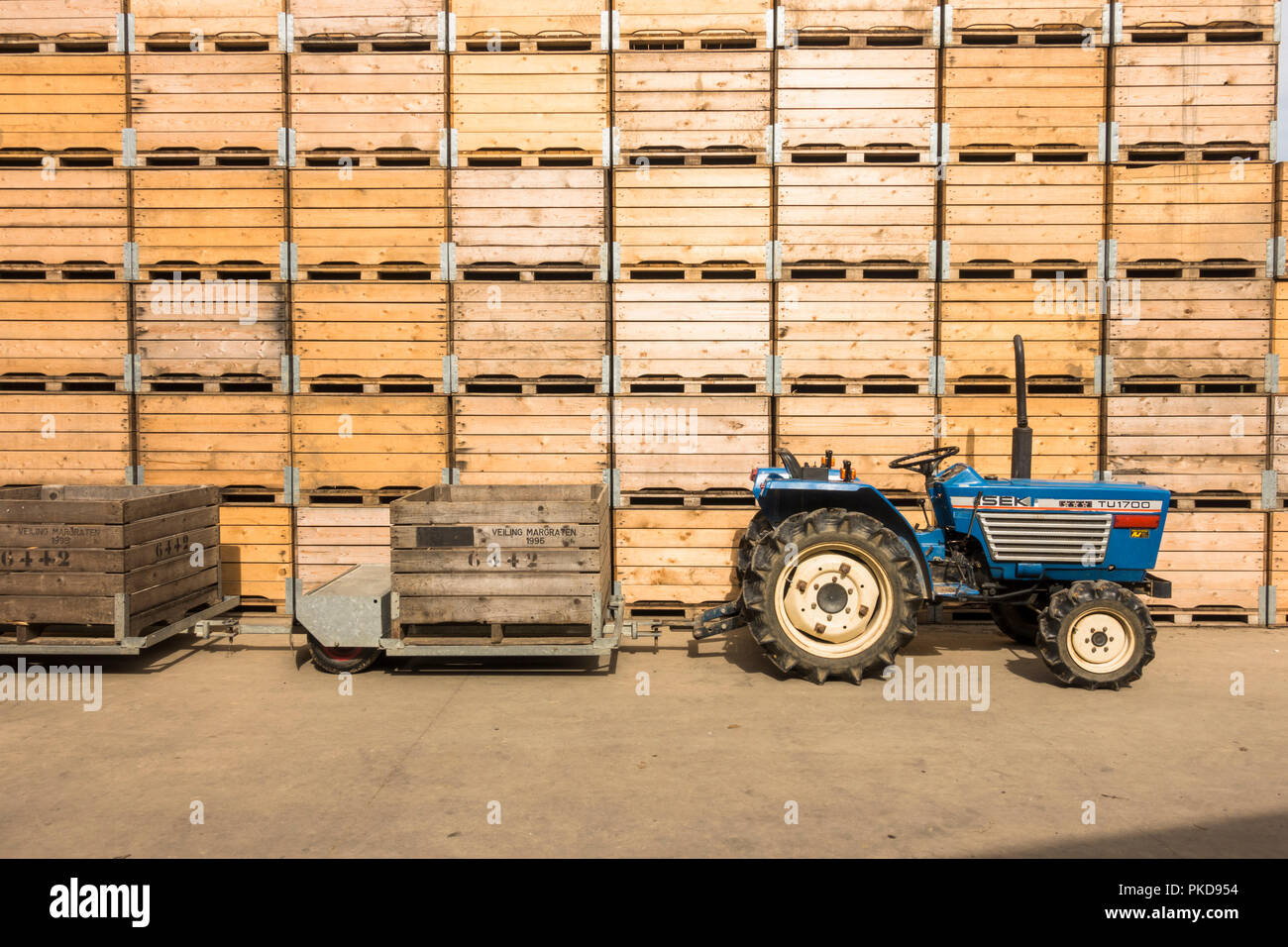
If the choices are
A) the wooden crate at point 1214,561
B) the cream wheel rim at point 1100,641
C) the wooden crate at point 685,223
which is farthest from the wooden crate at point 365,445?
the wooden crate at point 1214,561

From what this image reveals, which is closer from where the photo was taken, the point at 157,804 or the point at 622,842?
the point at 622,842

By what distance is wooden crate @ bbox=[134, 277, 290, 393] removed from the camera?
799 cm

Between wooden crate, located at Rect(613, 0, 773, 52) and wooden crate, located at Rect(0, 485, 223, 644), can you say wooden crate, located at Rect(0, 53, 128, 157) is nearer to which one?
wooden crate, located at Rect(0, 485, 223, 644)

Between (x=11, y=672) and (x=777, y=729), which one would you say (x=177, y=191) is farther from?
(x=777, y=729)

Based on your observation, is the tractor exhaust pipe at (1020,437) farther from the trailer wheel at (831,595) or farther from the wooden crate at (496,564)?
the wooden crate at (496,564)

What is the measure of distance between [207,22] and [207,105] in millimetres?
758

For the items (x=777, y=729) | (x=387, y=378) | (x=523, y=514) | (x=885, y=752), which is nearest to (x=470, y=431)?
(x=387, y=378)

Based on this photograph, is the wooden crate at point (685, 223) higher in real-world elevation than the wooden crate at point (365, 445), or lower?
higher

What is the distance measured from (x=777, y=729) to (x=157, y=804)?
3314mm

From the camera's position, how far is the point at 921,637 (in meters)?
7.45

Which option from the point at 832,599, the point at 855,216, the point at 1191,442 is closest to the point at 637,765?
the point at 832,599

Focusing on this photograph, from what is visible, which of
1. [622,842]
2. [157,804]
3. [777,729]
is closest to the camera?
[622,842]

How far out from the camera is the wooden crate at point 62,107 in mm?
7969

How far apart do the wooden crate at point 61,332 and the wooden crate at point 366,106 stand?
233cm
